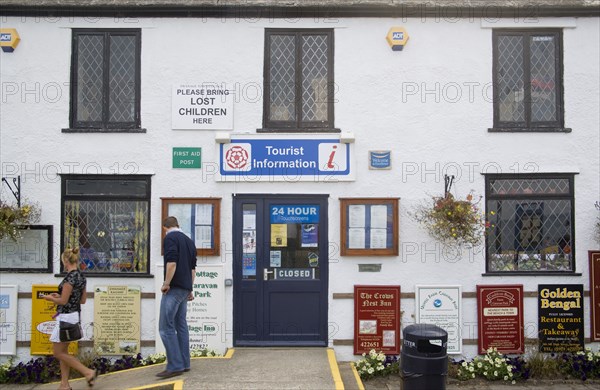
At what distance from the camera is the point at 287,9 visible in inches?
371

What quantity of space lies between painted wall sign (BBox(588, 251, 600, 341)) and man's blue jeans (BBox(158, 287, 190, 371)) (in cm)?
602

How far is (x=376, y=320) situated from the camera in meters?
9.16

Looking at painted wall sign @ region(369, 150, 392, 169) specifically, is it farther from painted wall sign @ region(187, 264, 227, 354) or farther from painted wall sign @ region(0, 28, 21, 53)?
painted wall sign @ region(0, 28, 21, 53)

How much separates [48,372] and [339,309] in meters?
4.37

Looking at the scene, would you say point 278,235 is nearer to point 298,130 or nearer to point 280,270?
point 280,270

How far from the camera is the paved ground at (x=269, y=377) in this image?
7.36m

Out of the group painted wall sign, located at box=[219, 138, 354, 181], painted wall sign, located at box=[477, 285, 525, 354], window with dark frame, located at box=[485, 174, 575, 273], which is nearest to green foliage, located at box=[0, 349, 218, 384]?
painted wall sign, located at box=[219, 138, 354, 181]

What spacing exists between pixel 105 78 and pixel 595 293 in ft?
26.9

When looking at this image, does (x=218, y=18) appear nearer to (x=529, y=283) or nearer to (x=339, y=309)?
(x=339, y=309)

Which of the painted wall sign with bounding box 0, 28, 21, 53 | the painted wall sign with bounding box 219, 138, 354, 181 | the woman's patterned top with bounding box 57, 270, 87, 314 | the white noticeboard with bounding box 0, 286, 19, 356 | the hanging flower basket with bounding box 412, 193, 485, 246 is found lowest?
the white noticeboard with bounding box 0, 286, 19, 356

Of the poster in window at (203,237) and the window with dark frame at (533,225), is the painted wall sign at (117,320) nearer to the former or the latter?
the poster in window at (203,237)

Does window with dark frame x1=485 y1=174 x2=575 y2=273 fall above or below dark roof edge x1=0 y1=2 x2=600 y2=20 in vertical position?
below

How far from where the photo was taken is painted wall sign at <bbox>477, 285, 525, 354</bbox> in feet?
30.0

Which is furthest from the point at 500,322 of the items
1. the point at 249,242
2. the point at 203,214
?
the point at 203,214
